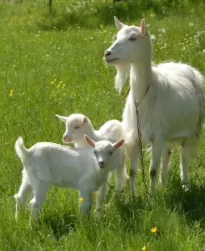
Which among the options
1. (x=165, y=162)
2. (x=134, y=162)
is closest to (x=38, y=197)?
(x=134, y=162)

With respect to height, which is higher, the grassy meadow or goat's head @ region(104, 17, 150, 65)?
goat's head @ region(104, 17, 150, 65)

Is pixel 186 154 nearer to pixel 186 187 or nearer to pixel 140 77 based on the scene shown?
pixel 186 187

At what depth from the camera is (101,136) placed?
6.37 meters

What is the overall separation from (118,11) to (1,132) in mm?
12689

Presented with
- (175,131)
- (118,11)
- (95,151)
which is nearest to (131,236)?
(95,151)

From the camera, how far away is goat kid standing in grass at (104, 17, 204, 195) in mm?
6387

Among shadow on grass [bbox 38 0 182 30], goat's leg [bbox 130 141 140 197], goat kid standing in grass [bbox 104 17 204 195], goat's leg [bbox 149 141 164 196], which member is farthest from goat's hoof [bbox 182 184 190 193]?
shadow on grass [bbox 38 0 182 30]

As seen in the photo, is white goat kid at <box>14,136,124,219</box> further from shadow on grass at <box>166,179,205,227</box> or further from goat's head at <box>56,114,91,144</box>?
shadow on grass at <box>166,179,205,227</box>

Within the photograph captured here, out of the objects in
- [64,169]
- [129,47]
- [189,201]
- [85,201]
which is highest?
[129,47]

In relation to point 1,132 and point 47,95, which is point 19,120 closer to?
point 1,132

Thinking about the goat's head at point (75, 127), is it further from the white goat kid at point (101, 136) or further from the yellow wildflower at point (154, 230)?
the yellow wildflower at point (154, 230)

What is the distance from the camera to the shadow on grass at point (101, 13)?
65.1ft

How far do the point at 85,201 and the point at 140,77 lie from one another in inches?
58.2

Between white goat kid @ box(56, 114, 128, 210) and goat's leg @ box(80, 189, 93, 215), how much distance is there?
0.23 meters
